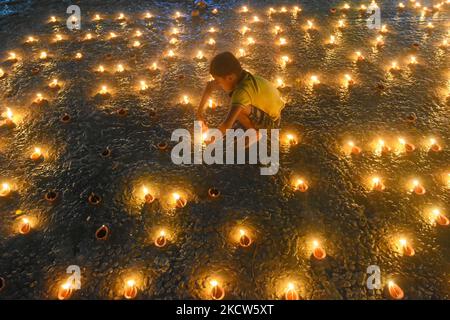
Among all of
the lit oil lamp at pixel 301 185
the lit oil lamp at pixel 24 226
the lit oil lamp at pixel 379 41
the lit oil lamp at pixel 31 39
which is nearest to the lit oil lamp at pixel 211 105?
the lit oil lamp at pixel 301 185

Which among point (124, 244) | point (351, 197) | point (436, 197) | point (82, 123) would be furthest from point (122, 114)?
point (436, 197)

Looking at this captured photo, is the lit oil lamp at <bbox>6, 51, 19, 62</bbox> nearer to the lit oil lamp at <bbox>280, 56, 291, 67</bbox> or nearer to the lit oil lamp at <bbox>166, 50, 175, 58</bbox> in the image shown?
the lit oil lamp at <bbox>166, 50, 175, 58</bbox>

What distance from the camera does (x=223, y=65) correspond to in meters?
3.03

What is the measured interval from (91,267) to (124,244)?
38 centimetres

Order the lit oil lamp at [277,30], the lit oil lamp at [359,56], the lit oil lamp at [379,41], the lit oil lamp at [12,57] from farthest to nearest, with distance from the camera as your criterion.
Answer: the lit oil lamp at [277,30], the lit oil lamp at [379,41], the lit oil lamp at [12,57], the lit oil lamp at [359,56]

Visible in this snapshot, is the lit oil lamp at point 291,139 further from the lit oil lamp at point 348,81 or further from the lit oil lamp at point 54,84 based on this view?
the lit oil lamp at point 54,84

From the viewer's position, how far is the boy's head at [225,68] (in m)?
3.02

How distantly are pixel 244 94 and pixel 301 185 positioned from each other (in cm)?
139

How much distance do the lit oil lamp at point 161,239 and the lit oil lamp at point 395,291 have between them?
2.32 m

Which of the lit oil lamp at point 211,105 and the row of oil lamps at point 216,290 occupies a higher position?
the lit oil lamp at point 211,105

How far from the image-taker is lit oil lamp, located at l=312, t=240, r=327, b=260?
305cm

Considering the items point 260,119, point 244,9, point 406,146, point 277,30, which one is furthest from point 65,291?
point 244,9

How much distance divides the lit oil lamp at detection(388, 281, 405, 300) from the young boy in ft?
7.25

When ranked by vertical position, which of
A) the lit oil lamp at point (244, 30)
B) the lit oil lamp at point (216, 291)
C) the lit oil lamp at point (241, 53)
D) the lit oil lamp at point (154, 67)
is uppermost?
the lit oil lamp at point (244, 30)
